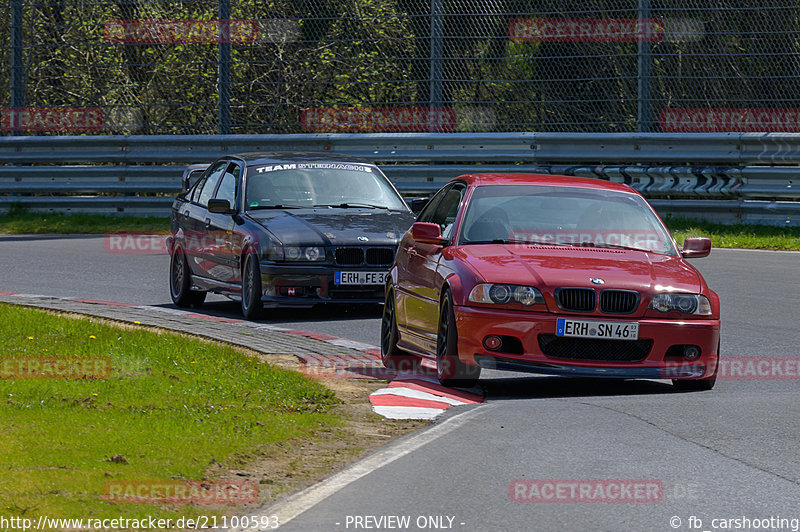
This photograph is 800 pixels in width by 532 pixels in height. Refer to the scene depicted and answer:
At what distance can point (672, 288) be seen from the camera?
31.1 feet

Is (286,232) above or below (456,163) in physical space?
below

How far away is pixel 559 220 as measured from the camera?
1041 cm

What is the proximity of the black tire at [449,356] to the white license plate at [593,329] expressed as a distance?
0.66m

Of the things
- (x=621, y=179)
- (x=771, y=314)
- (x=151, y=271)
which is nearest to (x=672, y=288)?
(x=771, y=314)

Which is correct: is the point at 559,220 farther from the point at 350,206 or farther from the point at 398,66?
the point at 398,66

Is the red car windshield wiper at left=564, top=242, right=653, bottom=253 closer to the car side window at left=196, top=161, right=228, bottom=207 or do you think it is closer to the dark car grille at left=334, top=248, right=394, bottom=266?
the dark car grille at left=334, top=248, right=394, bottom=266

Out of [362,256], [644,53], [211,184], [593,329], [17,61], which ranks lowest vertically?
[362,256]

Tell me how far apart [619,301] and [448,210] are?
1.98m

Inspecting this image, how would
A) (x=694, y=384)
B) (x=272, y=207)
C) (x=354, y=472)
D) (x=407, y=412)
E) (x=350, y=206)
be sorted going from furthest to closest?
(x=350, y=206)
(x=272, y=207)
(x=694, y=384)
(x=407, y=412)
(x=354, y=472)

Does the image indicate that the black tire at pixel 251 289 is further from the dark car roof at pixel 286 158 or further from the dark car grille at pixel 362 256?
the dark car roof at pixel 286 158

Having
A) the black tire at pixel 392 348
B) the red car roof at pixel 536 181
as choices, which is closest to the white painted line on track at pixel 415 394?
the black tire at pixel 392 348

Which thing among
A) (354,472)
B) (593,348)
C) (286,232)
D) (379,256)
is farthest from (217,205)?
(354,472)

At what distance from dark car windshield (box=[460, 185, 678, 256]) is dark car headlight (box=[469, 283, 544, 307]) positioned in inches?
35.7

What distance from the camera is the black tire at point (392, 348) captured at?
35.6 feet
